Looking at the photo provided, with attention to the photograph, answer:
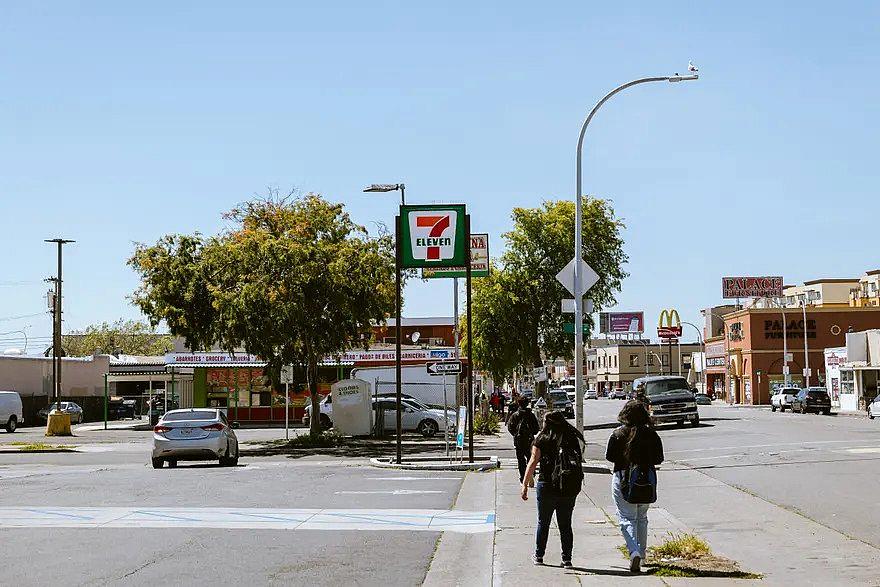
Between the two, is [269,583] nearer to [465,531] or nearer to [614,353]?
[465,531]

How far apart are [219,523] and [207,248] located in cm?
2189

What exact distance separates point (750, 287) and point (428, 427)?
78289 millimetres

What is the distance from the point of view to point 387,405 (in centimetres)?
4172

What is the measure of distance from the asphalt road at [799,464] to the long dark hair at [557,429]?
398cm

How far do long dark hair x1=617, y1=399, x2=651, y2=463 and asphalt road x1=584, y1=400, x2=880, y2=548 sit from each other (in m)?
3.63

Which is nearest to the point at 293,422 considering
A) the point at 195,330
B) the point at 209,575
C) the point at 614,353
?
the point at 195,330

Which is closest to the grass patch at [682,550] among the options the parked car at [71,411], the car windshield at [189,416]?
→ the car windshield at [189,416]

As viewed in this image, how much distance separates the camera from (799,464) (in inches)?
956

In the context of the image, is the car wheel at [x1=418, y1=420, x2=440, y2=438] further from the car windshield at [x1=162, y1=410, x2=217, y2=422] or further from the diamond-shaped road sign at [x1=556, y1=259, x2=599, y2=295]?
the diamond-shaped road sign at [x1=556, y1=259, x2=599, y2=295]

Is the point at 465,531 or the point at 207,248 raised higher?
the point at 207,248

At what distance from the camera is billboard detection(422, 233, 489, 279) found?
2669cm

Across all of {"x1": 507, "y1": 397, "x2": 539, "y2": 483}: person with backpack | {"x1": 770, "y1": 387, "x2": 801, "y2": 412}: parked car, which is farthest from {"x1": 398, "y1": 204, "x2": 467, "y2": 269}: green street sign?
{"x1": 770, "y1": 387, "x2": 801, "y2": 412}: parked car

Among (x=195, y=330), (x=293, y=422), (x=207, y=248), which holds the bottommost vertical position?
(x=293, y=422)

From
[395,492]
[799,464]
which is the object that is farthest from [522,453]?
[799,464]
